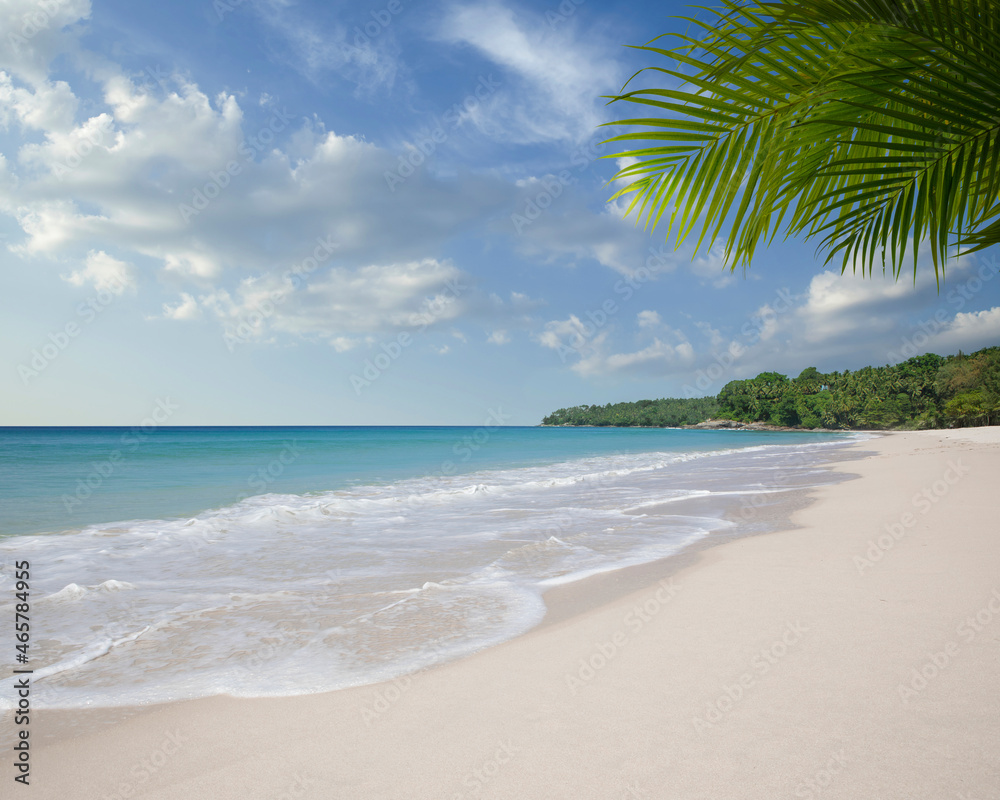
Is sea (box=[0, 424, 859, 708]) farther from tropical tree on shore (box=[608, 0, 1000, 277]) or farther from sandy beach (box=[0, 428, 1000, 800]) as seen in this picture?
tropical tree on shore (box=[608, 0, 1000, 277])

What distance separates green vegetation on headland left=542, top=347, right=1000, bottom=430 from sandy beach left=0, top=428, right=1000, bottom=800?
65155 millimetres

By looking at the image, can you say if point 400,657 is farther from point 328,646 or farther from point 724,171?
point 724,171

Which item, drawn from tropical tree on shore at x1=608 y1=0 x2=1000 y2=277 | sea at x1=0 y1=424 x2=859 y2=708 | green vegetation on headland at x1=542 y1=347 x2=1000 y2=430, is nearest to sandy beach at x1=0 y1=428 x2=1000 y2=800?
sea at x1=0 y1=424 x2=859 y2=708

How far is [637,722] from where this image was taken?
284 centimetres

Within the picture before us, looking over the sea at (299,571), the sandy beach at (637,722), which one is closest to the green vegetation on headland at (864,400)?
the sea at (299,571)

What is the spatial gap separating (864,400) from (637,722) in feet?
361

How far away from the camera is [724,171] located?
5.94ft

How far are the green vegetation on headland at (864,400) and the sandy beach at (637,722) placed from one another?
65.2 meters

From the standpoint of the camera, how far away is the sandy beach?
2.41 m

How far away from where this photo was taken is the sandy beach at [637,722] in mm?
2412

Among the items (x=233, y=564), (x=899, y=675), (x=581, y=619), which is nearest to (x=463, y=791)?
(x=581, y=619)

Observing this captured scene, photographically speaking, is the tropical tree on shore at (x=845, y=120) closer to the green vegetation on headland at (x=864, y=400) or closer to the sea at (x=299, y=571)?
the sea at (x=299, y=571)

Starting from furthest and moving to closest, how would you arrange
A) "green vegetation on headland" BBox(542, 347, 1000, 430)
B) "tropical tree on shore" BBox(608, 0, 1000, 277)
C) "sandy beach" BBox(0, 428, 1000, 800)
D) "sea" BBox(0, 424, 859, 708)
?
"green vegetation on headland" BBox(542, 347, 1000, 430) < "sea" BBox(0, 424, 859, 708) < "sandy beach" BBox(0, 428, 1000, 800) < "tropical tree on shore" BBox(608, 0, 1000, 277)

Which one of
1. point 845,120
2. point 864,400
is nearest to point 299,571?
point 845,120
